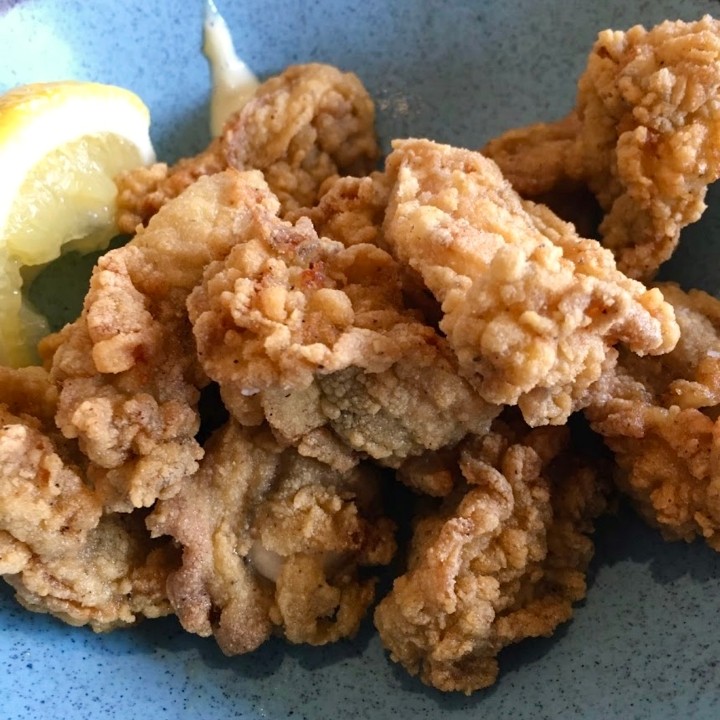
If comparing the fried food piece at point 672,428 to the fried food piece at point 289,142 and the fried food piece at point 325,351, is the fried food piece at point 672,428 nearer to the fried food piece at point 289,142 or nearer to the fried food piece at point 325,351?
the fried food piece at point 325,351

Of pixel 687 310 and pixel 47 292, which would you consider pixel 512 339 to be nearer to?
pixel 687 310

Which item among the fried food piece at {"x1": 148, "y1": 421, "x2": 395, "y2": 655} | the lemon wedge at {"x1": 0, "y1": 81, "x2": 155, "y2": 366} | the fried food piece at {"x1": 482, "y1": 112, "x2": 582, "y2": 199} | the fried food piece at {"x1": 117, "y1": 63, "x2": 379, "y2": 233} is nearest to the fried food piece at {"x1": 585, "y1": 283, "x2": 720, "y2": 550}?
the fried food piece at {"x1": 482, "y1": 112, "x2": 582, "y2": 199}

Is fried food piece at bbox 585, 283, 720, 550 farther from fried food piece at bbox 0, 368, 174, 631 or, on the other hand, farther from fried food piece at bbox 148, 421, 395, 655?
fried food piece at bbox 0, 368, 174, 631

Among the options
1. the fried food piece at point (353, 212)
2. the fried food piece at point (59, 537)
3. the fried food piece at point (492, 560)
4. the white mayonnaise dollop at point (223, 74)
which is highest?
the white mayonnaise dollop at point (223, 74)

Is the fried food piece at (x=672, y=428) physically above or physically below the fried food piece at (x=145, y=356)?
below

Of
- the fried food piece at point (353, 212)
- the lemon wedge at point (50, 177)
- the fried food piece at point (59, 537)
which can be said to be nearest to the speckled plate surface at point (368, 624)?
the fried food piece at point (59, 537)

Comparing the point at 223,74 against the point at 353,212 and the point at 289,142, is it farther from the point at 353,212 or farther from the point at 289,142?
the point at 353,212
